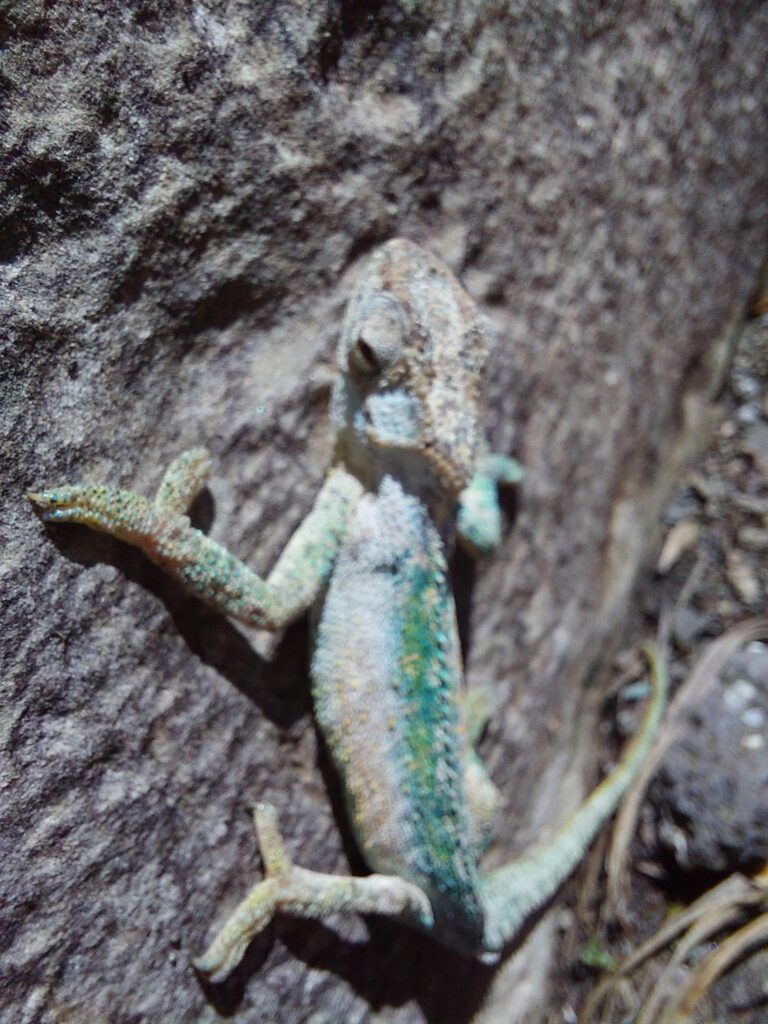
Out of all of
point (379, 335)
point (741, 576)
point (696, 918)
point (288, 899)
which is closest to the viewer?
point (379, 335)

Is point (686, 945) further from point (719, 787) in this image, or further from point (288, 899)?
point (288, 899)

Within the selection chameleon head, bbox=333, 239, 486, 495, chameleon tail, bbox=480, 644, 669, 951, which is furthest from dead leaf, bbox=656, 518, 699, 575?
chameleon head, bbox=333, 239, 486, 495

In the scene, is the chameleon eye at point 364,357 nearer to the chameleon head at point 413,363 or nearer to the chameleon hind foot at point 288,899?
the chameleon head at point 413,363

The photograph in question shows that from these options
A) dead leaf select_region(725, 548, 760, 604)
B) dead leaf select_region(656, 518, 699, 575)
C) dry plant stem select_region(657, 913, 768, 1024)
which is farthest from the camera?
dead leaf select_region(656, 518, 699, 575)

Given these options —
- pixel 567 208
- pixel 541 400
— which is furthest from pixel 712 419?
pixel 567 208

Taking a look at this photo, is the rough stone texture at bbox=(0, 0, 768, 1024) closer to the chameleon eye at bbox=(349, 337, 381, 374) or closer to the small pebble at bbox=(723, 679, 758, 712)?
the chameleon eye at bbox=(349, 337, 381, 374)

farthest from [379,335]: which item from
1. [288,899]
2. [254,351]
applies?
[288,899]

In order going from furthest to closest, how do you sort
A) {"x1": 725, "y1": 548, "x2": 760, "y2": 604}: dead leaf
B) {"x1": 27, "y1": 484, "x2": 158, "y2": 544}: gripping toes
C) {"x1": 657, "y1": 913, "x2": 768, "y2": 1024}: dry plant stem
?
{"x1": 725, "y1": 548, "x2": 760, "y2": 604}: dead leaf
{"x1": 657, "y1": 913, "x2": 768, "y2": 1024}: dry plant stem
{"x1": 27, "y1": 484, "x2": 158, "y2": 544}: gripping toes
